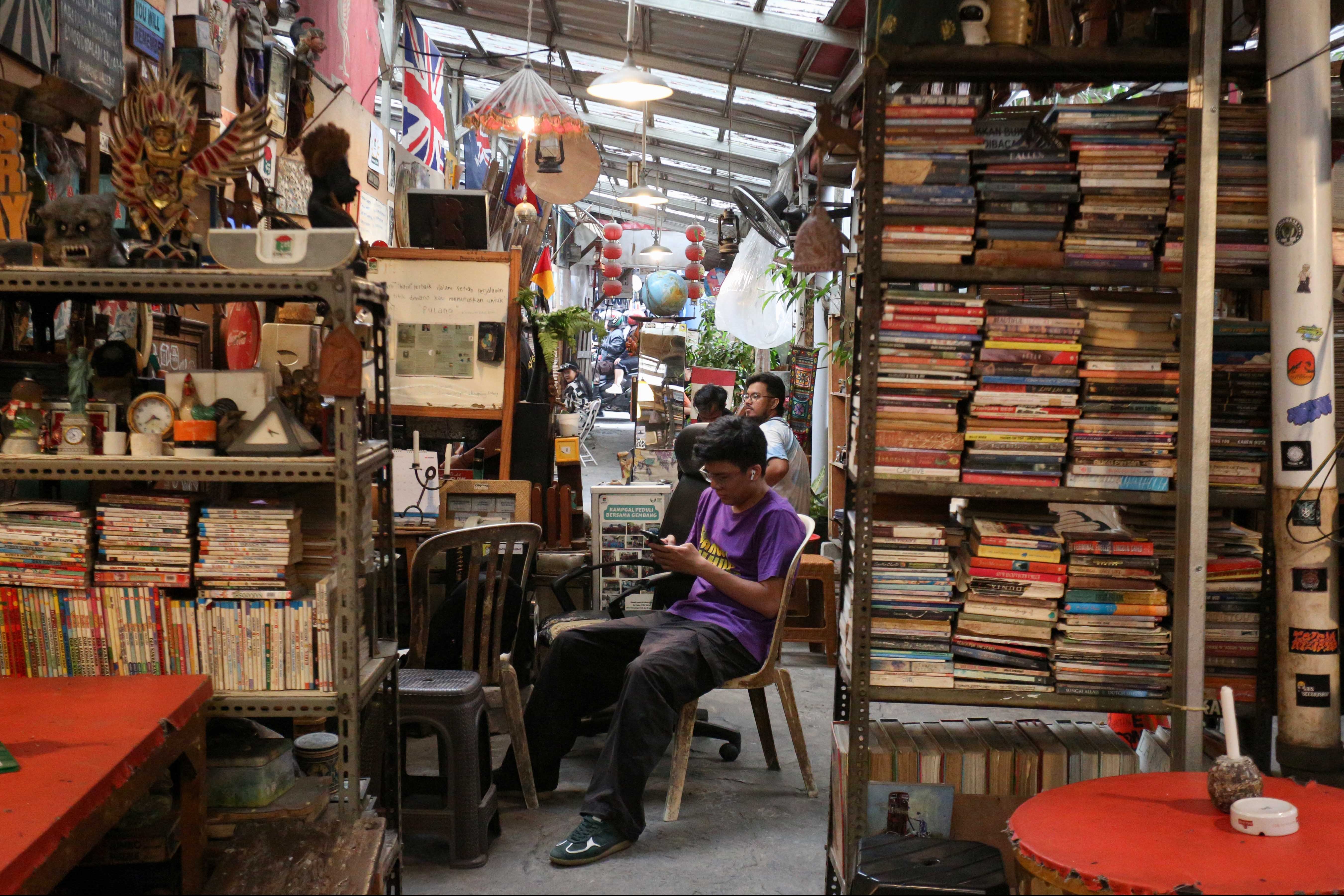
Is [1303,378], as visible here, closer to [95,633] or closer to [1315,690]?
[1315,690]

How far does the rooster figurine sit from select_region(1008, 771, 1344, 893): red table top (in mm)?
2198

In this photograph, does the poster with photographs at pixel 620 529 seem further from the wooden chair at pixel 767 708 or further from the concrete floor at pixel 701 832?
the wooden chair at pixel 767 708

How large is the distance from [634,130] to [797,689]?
7.32 metres

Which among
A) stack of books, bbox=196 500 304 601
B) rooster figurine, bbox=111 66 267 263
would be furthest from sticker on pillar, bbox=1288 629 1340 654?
rooster figurine, bbox=111 66 267 263

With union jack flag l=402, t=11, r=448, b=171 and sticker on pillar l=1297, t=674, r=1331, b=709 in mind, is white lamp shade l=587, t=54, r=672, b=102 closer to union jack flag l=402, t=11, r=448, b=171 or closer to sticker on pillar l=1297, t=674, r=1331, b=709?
union jack flag l=402, t=11, r=448, b=171

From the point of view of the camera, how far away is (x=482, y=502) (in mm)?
4914

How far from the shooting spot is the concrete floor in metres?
3.20

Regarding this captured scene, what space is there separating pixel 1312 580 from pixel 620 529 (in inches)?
125

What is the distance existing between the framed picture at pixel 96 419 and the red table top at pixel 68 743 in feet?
1.76

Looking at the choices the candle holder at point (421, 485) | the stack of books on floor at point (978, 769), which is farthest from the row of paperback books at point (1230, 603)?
the candle holder at point (421, 485)

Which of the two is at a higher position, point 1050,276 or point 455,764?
point 1050,276

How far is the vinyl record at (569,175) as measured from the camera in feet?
20.8

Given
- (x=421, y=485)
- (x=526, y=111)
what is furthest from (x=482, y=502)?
(x=526, y=111)

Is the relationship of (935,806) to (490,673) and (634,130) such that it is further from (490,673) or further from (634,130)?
(634,130)
